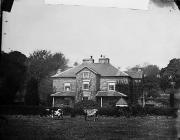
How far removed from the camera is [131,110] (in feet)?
8.67

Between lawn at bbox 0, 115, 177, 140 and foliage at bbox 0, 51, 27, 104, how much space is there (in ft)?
0.65

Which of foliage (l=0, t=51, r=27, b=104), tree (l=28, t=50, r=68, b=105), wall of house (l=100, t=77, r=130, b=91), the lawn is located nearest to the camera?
foliage (l=0, t=51, r=27, b=104)

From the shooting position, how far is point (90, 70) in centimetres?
260

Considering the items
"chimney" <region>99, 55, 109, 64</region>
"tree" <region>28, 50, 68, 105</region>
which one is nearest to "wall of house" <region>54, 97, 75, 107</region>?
"tree" <region>28, 50, 68, 105</region>

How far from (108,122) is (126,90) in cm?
37

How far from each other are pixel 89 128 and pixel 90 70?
566mm

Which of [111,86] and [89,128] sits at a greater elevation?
[111,86]

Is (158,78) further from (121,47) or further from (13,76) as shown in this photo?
(13,76)

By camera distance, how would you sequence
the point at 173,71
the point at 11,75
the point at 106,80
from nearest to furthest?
the point at 11,75
the point at 106,80
the point at 173,71

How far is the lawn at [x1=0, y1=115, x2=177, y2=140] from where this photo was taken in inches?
89.0

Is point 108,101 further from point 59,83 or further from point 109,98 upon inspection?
point 59,83

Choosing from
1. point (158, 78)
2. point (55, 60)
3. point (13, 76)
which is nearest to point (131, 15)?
point (158, 78)

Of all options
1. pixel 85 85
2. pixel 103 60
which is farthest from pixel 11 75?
pixel 103 60

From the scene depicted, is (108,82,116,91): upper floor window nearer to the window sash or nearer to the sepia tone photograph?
the sepia tone photograph
